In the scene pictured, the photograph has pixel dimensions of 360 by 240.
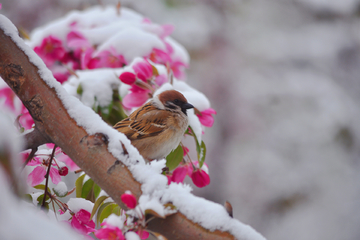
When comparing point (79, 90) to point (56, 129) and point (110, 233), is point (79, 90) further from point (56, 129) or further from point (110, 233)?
point (110, 233)

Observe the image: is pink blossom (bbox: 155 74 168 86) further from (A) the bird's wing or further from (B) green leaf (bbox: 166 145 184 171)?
(B) green leaf (bbox: 166 145 184 171)

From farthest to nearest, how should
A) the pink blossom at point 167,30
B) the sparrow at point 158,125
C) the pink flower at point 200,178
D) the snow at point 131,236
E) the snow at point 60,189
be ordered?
1. the pink blossom at point 167,30
2. the sparrow at point 158,125
3. the pink flower at point 200,178
4. the snow at point 60,189
5. the snow at point 131,236

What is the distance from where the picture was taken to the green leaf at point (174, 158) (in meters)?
Answer: 1.08

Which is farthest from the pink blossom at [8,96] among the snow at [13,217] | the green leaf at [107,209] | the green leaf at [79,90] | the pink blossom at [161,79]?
the snow at [13,217]

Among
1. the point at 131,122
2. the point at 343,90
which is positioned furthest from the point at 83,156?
the point at 343,90

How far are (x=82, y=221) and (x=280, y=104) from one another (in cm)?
393

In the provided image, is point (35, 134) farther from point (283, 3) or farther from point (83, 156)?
point (283, 3)

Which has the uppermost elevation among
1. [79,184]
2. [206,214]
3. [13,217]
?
[13,217]

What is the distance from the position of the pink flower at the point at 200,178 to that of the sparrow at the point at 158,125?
14cm

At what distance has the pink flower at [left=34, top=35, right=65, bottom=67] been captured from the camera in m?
1.59

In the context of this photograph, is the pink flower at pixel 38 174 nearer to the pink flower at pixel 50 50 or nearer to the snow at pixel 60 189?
the snow at pixel 60 189

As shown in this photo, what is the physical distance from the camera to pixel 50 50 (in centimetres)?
162

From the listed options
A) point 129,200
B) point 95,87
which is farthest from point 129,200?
point 95,87

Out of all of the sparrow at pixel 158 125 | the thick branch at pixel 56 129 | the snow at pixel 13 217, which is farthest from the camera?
the sparrow at pixel 158 125
